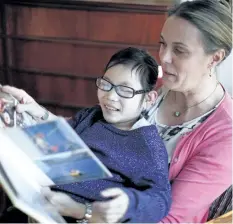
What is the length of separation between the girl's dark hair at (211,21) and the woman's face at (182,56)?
2 centimetres

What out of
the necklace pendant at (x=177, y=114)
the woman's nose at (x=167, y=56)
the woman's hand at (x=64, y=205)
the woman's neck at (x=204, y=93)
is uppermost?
the woman's nose at (x=167, y=56)

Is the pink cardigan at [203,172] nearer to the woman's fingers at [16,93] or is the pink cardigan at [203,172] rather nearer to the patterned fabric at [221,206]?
the patterned fabric at [221,206]

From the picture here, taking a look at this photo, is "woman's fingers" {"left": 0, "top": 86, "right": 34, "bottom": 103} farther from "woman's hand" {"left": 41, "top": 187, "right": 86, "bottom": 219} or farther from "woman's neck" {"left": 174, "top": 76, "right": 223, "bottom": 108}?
"woman's neck" {"left": 174, "top": 76, "right": 223, "bottom": 108}

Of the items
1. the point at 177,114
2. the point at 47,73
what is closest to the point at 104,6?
the point at 47,73

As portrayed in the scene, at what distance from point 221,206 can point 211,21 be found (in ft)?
1.76

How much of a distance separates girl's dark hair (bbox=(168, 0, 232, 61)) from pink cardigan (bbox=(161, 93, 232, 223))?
214 millimetres

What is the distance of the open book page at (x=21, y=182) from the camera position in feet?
2.93

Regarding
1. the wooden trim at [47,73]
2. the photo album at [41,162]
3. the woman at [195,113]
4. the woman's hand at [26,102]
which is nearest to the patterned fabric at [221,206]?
the woman at [195,113]

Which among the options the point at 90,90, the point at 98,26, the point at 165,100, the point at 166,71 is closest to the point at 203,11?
the point at 166,71

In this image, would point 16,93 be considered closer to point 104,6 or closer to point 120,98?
point 120,98

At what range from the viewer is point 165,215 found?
3.72 feet

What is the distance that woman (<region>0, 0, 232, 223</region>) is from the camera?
1141 millimetres

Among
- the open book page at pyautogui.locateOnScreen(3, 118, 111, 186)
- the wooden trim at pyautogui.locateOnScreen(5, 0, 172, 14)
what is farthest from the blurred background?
the open book page at pyautogui.locateOnScreen(3, 118, 111, 186)

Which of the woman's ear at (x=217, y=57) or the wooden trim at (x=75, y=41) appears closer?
the woman's ear at (x=217, y=57)
